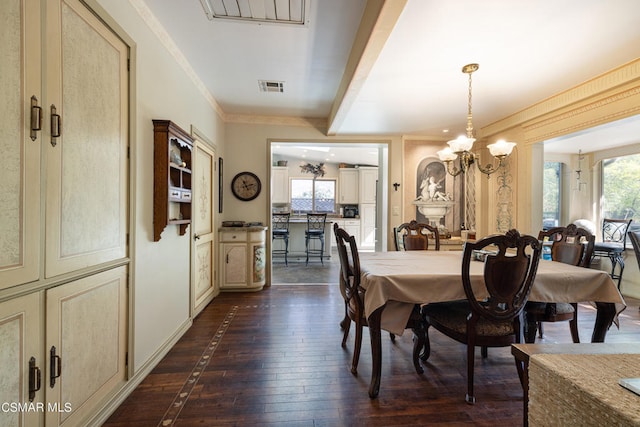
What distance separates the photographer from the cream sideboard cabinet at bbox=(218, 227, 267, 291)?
387 cm

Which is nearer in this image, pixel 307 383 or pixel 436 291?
pixel 436 291

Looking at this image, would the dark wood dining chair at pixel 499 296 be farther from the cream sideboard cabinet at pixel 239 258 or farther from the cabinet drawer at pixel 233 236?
the cabinet drawer at pixel 233 236

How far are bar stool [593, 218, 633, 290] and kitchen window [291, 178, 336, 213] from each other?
5.78m

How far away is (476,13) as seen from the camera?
1.82m

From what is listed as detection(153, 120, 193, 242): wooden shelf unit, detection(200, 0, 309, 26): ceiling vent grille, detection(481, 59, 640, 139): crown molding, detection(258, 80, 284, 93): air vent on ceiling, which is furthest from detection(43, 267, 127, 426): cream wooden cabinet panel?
detection(481, 59, 640, 139): crown molding

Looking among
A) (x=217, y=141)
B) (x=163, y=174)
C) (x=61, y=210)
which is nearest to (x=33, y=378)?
(x=61, y=210)

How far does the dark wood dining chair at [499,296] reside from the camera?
1.62m

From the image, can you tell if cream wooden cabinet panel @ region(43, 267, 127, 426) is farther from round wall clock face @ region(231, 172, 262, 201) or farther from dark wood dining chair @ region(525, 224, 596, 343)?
dark wood dining chair @ region(525, 224, 596, 343)

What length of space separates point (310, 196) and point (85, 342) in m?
7.17

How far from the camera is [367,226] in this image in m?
8.16

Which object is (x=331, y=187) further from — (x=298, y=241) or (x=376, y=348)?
(x=376, y=348)

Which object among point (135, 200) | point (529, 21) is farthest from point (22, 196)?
point (529, 21)

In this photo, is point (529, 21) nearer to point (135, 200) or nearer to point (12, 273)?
point (135, 200)

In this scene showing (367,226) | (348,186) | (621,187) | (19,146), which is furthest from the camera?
(348,186)
